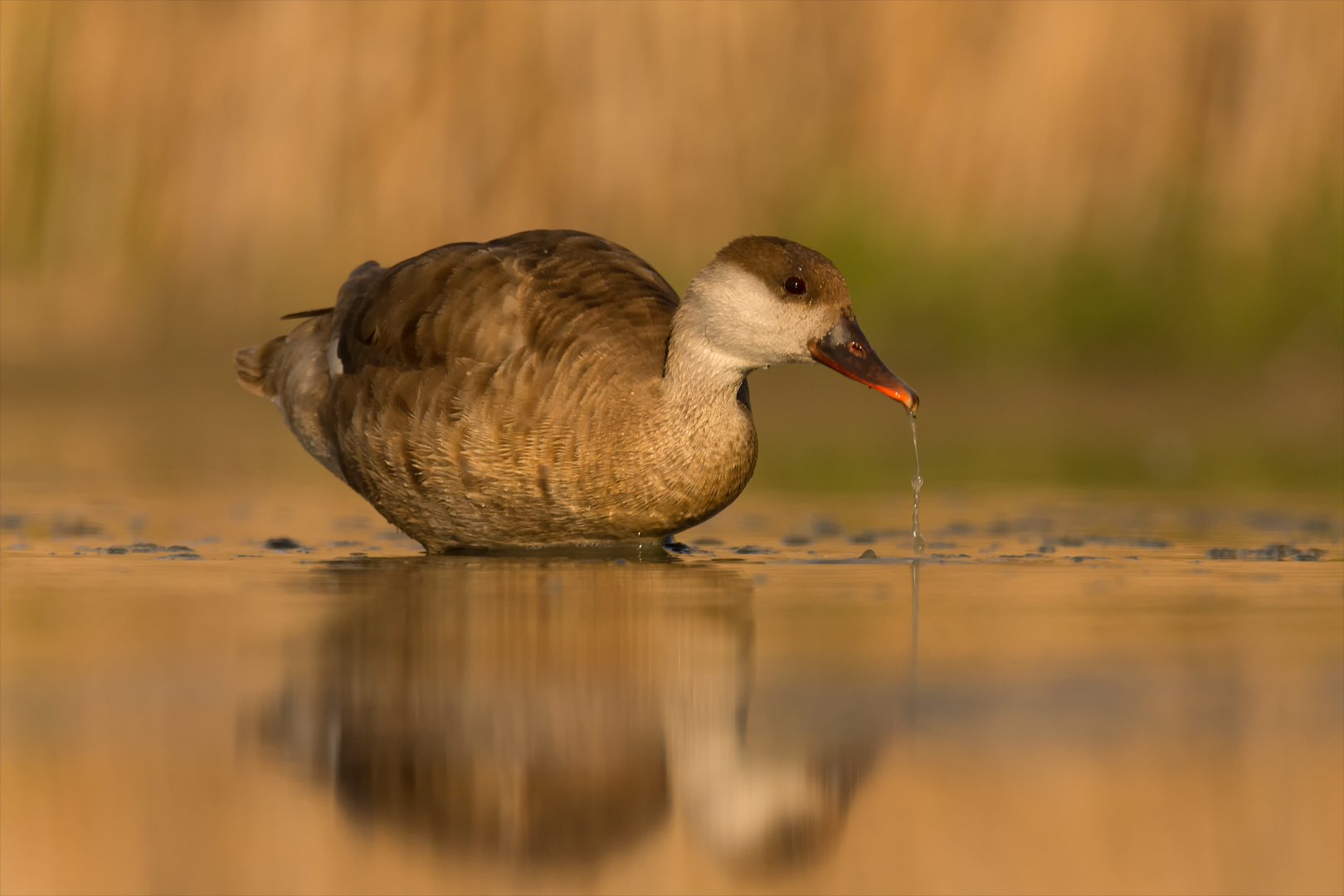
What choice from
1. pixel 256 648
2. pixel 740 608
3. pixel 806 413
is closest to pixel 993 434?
pixel 806 413

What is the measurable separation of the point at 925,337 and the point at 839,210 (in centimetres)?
131

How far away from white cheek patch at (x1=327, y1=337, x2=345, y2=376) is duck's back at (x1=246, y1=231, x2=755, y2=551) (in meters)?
0.08

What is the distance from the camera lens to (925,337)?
14.8 metres

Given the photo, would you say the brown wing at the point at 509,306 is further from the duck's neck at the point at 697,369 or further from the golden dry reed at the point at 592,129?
the golden dry reed at the point at 592,129

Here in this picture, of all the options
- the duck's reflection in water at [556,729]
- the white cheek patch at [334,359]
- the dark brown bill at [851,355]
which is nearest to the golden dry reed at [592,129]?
the white cheek patch at [334,359]

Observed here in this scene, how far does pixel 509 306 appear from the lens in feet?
23.8

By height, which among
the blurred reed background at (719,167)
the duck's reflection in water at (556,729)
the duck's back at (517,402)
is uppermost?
the blurred reed background at (719,167)

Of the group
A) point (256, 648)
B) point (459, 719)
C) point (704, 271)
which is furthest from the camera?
point (704, 271)

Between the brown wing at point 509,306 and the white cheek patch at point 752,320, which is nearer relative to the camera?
the white cheek patch at point 752,320

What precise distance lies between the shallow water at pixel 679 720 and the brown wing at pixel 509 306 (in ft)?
2.48

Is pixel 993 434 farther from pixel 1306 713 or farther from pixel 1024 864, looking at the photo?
pixel 1024 864

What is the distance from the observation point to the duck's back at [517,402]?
700 centimetres

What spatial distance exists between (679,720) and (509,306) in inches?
122

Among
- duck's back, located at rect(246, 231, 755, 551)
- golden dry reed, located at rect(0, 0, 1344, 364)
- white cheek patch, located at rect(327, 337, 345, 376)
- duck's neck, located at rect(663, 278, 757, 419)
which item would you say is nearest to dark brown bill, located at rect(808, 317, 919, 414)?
duck's neck, located at rect(663, 278, 757, 419)
